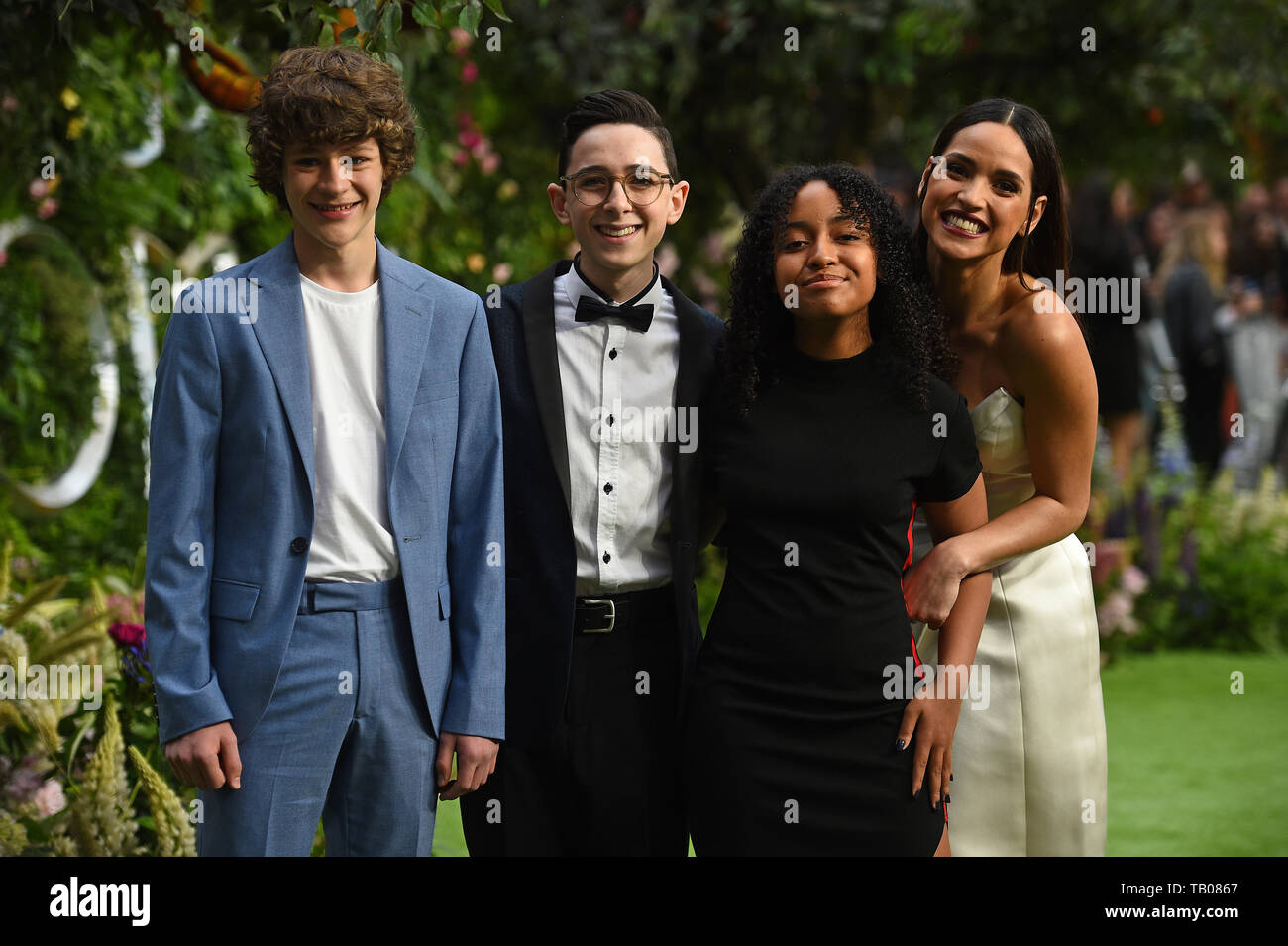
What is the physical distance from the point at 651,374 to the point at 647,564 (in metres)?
0.37

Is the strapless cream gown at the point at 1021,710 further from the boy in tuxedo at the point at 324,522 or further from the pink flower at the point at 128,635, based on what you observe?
the pink flower at the point at 128,635

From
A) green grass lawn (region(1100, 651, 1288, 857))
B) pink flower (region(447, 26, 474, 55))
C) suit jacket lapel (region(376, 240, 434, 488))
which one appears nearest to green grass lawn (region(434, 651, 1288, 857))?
green grass lawn (region(1100, 651, 1288, 857))

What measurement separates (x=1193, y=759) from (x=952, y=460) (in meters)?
3.84

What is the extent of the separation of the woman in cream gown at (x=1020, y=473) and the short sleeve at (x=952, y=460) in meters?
0.18

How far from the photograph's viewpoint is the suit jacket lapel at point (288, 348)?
230cm

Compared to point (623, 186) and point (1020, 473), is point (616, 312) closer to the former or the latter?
point (623, 186)

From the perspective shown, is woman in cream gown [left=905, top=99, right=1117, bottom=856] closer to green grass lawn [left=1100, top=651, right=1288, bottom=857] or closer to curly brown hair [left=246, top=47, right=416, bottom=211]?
curly brown hair [left=246, top=47, right=416, bottom=211]

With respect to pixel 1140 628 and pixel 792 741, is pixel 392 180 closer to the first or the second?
pixel 792 741

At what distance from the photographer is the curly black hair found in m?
2.53

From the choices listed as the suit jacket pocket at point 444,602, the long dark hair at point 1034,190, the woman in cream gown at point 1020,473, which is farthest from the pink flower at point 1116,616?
the suit jacket pocket at point 444,602

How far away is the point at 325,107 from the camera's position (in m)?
2.31

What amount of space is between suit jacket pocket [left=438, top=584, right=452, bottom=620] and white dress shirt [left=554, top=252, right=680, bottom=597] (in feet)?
0.91
